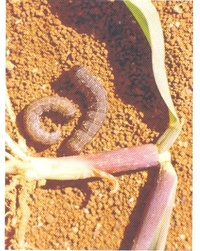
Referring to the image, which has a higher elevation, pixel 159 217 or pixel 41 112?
pixel 41 112

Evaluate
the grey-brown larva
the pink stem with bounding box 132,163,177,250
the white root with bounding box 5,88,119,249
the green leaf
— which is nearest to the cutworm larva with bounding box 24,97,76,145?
the grey-brown larva

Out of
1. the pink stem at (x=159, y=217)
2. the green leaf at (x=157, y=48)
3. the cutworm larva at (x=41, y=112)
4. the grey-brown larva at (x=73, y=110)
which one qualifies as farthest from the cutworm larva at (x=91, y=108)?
the pink stem at (x=159, y=217)

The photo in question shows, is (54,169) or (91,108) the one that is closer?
(54,169)

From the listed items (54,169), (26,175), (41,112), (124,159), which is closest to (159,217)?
(124,159)

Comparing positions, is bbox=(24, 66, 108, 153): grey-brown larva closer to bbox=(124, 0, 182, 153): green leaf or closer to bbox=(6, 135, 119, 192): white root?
bbox=(6, 135, 119, 192): white root

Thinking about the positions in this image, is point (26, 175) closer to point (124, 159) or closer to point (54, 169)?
point (54, 169)
